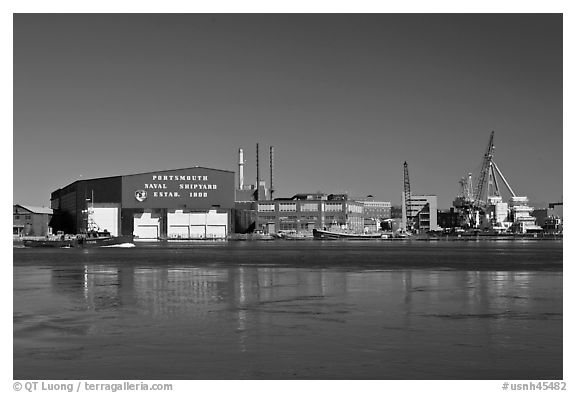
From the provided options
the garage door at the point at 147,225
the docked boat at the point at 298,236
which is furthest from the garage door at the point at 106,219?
the docked boat at the point at 298,236

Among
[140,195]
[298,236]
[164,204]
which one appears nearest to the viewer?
[140,195]

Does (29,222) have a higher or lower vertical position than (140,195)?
lower

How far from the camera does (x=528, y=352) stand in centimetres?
1505

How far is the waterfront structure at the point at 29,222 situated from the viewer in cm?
15362

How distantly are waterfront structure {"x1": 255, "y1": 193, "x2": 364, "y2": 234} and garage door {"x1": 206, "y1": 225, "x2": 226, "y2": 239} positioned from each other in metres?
28.9

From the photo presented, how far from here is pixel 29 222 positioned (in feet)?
506

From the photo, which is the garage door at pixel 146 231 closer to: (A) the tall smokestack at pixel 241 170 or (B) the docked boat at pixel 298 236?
(B) the docked boat at pixel 298 236

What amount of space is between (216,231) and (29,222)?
1582 inches

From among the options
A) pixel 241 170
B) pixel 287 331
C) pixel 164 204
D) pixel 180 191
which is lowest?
pixel 287 331

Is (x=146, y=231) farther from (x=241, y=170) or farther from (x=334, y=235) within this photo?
(x=241, y=170)

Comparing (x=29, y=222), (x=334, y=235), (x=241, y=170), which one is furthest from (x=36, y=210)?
(x=334, y=235)

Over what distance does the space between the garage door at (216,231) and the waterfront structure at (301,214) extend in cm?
2890

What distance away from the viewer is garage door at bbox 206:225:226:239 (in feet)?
473

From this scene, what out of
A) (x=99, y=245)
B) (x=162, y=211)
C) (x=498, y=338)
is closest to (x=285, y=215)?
(x=162, y=211)
